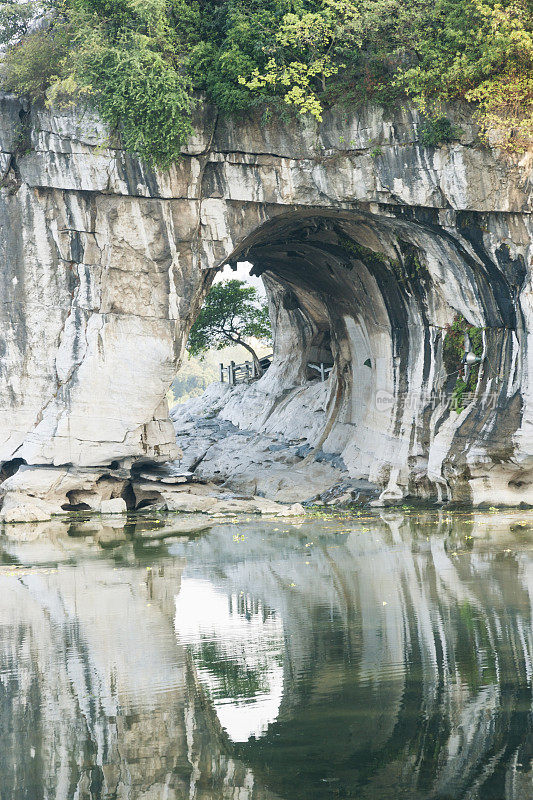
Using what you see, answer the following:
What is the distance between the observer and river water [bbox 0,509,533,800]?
5230 millimetres

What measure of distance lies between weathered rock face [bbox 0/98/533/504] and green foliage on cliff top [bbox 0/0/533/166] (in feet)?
2.16

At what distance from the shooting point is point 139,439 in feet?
64.7

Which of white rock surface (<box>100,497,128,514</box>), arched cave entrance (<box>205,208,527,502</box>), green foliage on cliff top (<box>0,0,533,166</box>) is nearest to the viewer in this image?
green foliage on cliff top (<box>0,0,533,166</box>)

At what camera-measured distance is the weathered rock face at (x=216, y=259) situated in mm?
18188

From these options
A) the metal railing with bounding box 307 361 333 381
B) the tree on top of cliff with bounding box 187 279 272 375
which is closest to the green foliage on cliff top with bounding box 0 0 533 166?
the metal railing with bounding box 307 361 333 381

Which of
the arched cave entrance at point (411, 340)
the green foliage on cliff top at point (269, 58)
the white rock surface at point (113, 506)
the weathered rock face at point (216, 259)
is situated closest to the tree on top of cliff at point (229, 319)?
the arched cave entrance at point (411, 340)

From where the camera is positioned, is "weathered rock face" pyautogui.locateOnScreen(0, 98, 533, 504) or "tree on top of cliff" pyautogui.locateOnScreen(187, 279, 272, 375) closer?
"weathered rock face" pyautogui.locateOnScreen(0, 98, 533, 504)

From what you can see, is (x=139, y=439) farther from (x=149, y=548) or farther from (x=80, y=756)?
(x=80, y=756)

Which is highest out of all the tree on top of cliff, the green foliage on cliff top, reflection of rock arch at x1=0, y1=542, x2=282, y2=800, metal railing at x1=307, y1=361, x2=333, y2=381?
the green foliage on cliff top

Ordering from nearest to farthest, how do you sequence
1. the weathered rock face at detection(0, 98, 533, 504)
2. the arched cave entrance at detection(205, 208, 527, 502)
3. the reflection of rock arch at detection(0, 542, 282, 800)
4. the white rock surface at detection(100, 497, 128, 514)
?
the reflection of rock arch at detection(0, 542, 282, 800), the weathered rock face at detection(0, 98, 533, 504), the arched cave entrance at detection(205, 208, 527, 502), the white rock surface at detection(100, 497, 128, 514)

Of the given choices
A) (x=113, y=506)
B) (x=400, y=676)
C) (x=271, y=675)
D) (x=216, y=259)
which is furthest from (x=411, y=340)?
(x=271, y=675)

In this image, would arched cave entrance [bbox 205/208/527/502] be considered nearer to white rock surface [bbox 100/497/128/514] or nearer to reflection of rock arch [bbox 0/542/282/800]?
white rock surface [bbox 100/497/128/514]

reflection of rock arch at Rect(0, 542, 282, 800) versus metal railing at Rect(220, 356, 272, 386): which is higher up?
metal railing at Rect(220, 356, 272, 386)

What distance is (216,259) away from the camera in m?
19.3
